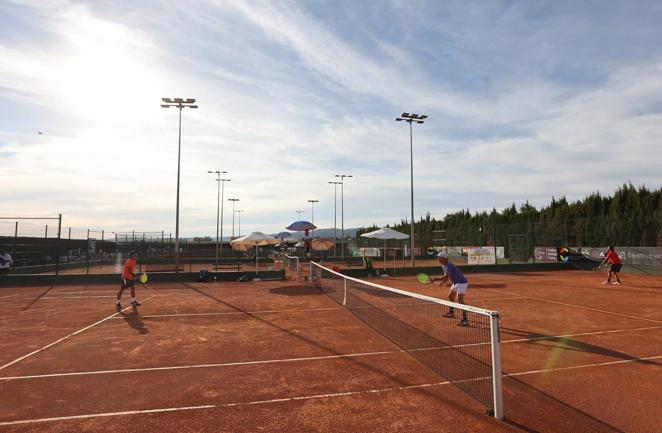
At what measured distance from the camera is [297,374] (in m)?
6.40

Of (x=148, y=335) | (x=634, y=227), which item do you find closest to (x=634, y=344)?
(x=148, y=335)

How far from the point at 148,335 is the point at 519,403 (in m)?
7.97

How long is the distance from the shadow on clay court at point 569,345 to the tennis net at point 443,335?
2.88ft

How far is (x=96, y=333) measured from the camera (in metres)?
9.33

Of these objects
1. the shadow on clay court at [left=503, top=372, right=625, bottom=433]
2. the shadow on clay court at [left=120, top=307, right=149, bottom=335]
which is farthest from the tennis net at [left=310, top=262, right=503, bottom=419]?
the shadow on clay court at [left=120, top=307, right=149, bottom=335]

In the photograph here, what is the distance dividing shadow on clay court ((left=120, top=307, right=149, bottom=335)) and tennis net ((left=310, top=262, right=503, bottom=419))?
5.82 meters

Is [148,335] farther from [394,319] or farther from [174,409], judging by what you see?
[394,319]

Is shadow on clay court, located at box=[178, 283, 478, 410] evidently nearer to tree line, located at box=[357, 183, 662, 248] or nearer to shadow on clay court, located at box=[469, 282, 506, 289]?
shadow on clay court, located at box=[469, 282, 506, 289]

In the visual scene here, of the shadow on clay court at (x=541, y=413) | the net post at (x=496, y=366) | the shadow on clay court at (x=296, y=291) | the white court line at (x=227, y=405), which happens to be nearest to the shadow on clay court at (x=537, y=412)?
the shadow on clay court at (x=541, y=413)

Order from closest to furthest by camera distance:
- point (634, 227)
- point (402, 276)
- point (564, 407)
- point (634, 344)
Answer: point (564, 407)
point (634, 344)
point (402, 276)
point (634, 227)

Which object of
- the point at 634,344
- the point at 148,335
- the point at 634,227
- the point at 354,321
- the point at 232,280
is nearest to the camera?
the point at 634,344

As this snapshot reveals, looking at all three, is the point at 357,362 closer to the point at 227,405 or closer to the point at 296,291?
the point at 227,405

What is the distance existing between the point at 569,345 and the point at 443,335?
2496 mm

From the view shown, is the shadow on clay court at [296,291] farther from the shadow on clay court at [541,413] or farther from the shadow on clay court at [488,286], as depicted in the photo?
the shadow on clay court at [541,413]
